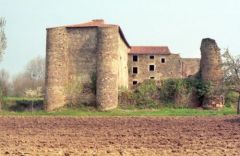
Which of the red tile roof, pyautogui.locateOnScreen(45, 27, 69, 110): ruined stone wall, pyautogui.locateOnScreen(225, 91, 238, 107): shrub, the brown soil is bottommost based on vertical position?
the brown soil

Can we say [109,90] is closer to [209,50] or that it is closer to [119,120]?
[209,50]

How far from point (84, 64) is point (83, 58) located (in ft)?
1.98

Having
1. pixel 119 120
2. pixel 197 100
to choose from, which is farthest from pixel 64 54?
pixel 119 120

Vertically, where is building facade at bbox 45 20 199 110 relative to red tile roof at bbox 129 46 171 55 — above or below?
below

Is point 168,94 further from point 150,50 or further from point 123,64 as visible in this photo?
point 150,50

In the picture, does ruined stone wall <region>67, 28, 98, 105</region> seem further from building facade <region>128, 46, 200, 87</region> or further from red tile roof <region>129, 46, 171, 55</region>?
red tile roof <region>129, 46, 171, 55</region>

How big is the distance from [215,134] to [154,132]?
2983mm

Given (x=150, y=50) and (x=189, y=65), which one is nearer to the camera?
(x=150, y=50)

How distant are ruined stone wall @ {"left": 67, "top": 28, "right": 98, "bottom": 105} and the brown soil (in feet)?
57.6

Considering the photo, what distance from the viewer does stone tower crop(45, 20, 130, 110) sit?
160ft

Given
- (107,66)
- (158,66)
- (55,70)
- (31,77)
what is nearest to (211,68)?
(107,66)

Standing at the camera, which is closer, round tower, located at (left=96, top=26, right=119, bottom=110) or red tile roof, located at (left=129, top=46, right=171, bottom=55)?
round tower, located at (left=96, top=26, right=119, bottom=110)

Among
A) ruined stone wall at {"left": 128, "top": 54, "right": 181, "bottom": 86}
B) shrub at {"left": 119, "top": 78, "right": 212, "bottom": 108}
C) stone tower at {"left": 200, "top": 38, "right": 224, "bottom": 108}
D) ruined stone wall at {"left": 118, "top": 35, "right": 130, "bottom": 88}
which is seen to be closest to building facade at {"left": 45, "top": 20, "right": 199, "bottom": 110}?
shrub at {"left": 119, "top": 78, "right": 212, "bottom": 108}

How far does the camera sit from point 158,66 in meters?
67.8
